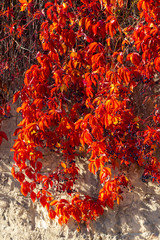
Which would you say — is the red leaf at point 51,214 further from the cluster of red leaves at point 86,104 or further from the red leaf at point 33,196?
the red leaf at point 33,196

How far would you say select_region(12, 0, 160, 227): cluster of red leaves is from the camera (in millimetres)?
2168

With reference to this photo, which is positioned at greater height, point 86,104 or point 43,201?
point 86,104

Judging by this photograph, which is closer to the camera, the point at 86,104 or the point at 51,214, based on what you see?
the point at 86,104

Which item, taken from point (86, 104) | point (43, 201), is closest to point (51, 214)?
point (43, 201)

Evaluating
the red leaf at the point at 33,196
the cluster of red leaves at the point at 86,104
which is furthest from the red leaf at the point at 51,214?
the red leaf at the point at 33,196

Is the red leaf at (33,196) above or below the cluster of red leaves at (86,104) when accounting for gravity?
below

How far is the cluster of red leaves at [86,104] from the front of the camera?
7.11ft

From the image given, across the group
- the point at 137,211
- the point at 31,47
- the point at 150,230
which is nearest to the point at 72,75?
the point at 31,47

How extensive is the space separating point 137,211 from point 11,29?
1.86m

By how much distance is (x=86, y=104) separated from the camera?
234cm

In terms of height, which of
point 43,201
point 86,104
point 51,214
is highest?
point 86,104

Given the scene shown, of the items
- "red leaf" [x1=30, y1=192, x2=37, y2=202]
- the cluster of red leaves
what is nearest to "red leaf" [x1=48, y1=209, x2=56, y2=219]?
the cluster of red leaves

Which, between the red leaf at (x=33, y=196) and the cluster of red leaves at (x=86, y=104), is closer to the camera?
the cluster of red leaves at (x=86, y=104)

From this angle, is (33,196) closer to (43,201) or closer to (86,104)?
(43,201)
